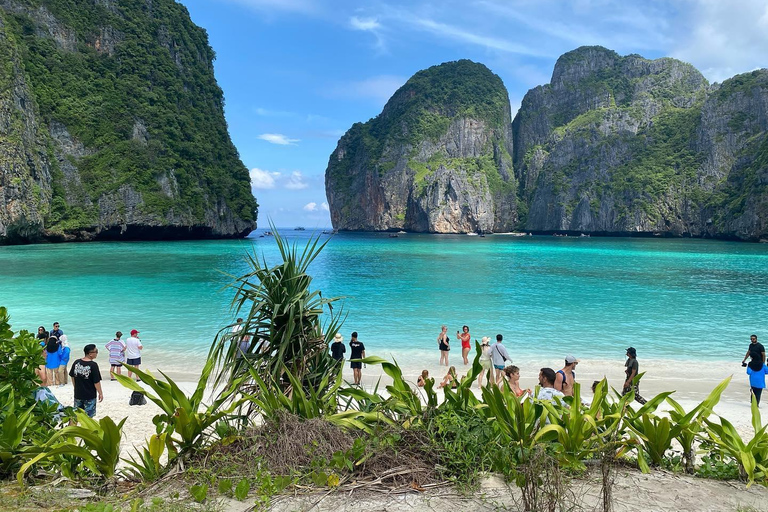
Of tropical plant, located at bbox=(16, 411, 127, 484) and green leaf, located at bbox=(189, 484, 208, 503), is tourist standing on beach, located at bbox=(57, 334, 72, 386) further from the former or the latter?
green leaf, located at bbox=(189, 484, 208, 503)

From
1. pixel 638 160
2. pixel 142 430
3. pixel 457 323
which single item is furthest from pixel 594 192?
pixel 142 430

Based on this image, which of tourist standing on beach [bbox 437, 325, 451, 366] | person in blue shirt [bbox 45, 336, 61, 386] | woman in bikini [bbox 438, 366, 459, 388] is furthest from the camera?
tourist standing on beach [bbox 437, 325, 451, 366]

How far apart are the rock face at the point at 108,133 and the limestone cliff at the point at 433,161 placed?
195 feet

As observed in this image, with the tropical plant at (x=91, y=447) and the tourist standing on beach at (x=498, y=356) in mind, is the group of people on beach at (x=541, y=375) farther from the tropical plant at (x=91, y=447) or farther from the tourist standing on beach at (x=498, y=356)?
the tropical plant at (x=91, y=447)

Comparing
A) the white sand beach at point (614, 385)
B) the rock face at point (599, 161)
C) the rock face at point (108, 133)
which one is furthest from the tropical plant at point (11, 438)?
the rock face at point (599, 161)

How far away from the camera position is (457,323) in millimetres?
18078

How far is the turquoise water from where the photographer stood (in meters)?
15.0

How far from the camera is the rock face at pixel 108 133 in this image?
56469mm

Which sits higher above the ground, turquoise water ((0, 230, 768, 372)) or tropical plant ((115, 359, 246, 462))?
tropical plant ((115, 359, 246, 462))

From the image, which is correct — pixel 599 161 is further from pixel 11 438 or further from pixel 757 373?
pixel 11 438

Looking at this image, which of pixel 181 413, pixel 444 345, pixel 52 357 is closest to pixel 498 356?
pixel 444 345

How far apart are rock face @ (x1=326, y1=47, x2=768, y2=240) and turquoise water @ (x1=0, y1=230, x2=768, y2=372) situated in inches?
2604

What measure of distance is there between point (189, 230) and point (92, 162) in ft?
51.9

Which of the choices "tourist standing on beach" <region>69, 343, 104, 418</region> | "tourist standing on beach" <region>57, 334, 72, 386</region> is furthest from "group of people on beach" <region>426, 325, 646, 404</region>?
"tourist standing on beach" <region>57, 334, 72, 386</region>
